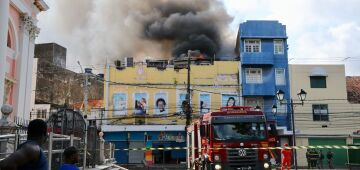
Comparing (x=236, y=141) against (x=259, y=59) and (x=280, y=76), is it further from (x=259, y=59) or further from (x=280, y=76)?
(x=280, y=76)

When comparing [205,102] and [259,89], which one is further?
[205,102]

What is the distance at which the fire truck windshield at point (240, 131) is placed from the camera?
15.9 metres

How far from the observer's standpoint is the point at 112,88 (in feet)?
128

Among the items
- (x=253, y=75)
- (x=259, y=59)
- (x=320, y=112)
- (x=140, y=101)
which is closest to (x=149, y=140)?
(x=140, y=101)

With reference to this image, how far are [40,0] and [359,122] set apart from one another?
2753 cm

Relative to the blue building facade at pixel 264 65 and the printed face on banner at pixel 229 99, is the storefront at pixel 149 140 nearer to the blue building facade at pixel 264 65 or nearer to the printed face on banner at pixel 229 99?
the printed face on banner at pixel 229 99

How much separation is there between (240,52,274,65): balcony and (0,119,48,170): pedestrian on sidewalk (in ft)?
114

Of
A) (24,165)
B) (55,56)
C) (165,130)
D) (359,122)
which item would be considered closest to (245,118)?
(24,165)

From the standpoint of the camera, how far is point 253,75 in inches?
1532

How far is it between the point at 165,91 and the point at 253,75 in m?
7.83

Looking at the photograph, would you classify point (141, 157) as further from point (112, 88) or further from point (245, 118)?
point (245, 118)

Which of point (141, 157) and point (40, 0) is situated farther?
point (141, 157)

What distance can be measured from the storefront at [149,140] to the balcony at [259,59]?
7.91 m

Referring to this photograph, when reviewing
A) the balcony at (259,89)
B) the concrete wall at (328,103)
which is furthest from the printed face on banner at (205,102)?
the concrete wall at (328,103)
